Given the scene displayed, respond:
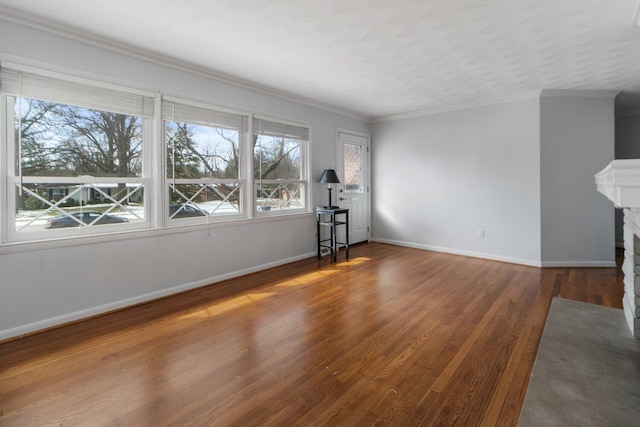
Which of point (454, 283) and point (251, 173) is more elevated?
point (251, 173)

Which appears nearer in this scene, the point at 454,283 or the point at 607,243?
the point at 454,283

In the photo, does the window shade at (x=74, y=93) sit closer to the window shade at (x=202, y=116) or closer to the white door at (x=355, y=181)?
the window shade at (x=202, y=116)

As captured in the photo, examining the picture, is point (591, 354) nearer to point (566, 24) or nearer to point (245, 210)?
point (566, 24)

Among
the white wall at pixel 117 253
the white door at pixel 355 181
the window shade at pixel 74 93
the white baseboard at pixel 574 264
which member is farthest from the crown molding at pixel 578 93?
the window shade at pixel 74 93

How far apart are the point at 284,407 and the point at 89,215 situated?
7.98 ft

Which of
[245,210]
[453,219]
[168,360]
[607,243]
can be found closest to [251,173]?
[245,210]

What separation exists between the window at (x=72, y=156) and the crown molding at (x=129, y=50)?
0.36 m

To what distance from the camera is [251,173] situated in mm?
4070

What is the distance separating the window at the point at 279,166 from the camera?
4223 mm

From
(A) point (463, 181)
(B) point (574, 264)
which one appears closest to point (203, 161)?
(A) point (463, 181)

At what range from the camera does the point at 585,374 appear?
1963mm

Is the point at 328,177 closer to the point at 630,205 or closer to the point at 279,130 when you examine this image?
the point at 279,130

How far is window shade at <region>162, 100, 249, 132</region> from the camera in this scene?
129 inches

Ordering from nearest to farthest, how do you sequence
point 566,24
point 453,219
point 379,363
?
point 379,363, point 566,24, point 453,219
